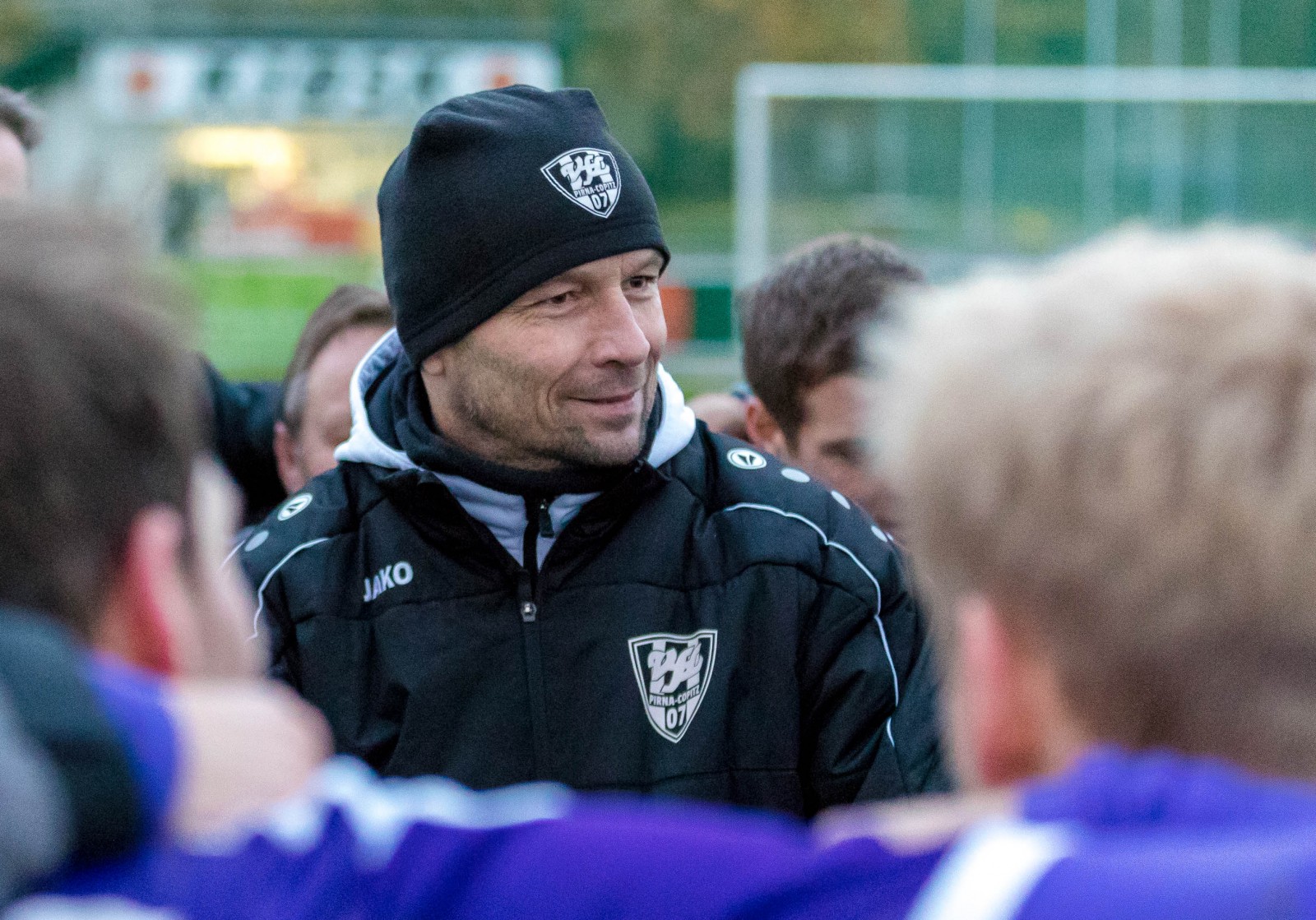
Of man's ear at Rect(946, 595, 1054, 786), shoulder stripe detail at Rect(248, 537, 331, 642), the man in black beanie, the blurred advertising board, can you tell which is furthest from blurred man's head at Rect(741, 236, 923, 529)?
the blurred advertising board

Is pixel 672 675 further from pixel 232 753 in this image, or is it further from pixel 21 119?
pixel 21 119

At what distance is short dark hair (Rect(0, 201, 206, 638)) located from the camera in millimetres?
1070

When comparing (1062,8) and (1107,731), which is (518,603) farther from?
(1062,8)

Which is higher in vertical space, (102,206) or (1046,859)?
(102,206)

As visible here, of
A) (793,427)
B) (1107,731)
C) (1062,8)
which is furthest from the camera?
(1062,8)

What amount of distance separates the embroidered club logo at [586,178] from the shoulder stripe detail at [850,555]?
0.56m

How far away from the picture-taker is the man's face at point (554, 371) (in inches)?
106

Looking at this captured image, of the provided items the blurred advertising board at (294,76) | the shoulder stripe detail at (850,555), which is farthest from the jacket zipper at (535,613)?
the blurred advertising board at (294,76)

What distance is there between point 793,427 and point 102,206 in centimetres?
233

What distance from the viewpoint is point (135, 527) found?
113 cm

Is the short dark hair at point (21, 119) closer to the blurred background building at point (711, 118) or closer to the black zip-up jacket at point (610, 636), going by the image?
the black zip-up jacket at point (610, 636)

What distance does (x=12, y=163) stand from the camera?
3348 millimetres

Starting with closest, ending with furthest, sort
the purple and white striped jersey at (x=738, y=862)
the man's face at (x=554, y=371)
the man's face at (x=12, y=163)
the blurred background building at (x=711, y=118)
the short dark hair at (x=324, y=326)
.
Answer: the purple and white striped jersey at (x=738, y=862) < the man's face at (x=554, y=371) < the man's face at (x=12, y=163) < the short dark hair at (x=324, y=326) < the blurred background building at (x=711, y=118)

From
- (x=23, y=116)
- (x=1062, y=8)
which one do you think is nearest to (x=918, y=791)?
(x=23, y=116)
